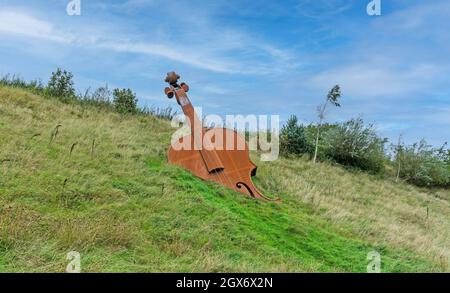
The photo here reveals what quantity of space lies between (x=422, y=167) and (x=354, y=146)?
4.66 m

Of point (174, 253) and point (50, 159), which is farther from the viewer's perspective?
point (50, 159)

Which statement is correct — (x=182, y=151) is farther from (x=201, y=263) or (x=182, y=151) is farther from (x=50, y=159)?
(x=201, y=263)

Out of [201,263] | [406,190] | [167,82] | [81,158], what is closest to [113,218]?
[201,263]

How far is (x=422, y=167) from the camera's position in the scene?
21438 millimetres

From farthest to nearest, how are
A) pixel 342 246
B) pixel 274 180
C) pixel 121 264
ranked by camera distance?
pixel 274 180
pixel 342 246
pixel 121 264

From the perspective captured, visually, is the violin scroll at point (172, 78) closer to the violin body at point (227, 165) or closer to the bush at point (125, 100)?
the violin body at point (227, 165)

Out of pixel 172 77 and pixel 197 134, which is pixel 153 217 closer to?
pixel 197 134

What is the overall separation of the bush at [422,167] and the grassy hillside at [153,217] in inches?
343

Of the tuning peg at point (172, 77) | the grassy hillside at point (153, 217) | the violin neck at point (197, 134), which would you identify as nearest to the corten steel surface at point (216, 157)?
the violin neck at point (197, 134)

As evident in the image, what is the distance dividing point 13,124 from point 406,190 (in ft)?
49.5

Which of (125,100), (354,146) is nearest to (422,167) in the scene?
(354,146)

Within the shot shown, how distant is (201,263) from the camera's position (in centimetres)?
545

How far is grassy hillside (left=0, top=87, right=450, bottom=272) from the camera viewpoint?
559cm

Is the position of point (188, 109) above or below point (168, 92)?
below
